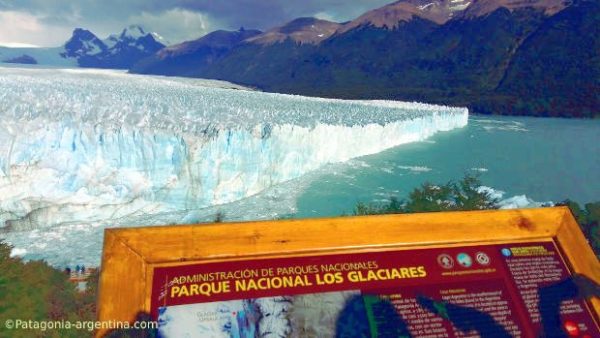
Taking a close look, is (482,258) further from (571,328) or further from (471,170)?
(471,170)

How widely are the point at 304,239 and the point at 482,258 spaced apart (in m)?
1.05

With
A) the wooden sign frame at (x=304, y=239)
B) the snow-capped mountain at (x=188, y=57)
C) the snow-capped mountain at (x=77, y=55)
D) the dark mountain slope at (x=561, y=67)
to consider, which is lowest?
the wooden sign frame at (x=304, y=239)

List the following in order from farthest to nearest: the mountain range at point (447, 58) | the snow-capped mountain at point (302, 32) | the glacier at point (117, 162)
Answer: the snow-capped mountain at point (302, 32) < the mountain range at point (447, 58) < the glacier at point (117, 162)

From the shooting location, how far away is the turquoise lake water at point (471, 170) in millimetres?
13742

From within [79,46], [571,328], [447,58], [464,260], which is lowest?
[571,328]

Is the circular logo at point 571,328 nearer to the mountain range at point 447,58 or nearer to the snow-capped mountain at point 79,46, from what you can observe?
the mountain range at point 447,58

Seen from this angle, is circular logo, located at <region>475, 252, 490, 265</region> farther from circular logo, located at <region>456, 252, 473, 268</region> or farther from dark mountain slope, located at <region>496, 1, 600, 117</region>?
dark mountain slope, located at <region>496, 1, 600, 117</region>

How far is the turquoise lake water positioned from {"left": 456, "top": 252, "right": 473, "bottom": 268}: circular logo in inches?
364

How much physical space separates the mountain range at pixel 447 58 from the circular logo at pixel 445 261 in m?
49.6

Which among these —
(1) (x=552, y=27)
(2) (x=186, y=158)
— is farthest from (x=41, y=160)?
(1) (x=552, y=27)

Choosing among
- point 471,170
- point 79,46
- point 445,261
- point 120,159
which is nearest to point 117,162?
point 120,159

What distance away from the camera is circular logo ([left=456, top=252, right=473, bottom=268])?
2.40m

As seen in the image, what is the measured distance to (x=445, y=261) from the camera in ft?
7.90

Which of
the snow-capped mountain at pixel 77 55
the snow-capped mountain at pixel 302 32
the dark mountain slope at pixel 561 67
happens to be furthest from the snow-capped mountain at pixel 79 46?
the dark mountain slope at pixel 561 67
